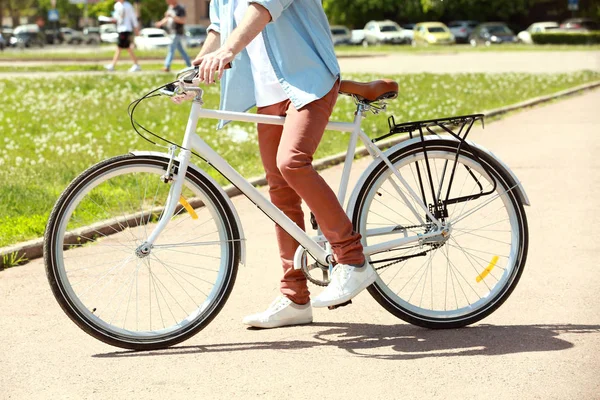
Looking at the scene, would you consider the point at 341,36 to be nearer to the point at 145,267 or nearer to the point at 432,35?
the point at 432,35

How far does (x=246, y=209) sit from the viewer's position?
8438mm

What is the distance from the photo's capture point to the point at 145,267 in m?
4.96

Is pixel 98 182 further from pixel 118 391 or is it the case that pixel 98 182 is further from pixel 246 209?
pixel 246 209

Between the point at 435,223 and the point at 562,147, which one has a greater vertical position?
the point at 435,223

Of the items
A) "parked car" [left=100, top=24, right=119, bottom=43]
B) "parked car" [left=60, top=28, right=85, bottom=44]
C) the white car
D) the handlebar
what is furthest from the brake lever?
Answer: "parked car" [left=60, top=28, right=85, bottom=44]

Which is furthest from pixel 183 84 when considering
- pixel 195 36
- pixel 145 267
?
pixel 195 36

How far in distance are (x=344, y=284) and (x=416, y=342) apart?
0.41m

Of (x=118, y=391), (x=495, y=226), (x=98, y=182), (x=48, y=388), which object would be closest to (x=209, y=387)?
(x=118, y=391)

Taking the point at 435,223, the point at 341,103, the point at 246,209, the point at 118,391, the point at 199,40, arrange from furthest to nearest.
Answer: the point at 199,40 < the point at 341,103 < the point at 246,209 < the point at 435,223 < the point at 118,391

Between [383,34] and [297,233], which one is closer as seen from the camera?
[297,233]

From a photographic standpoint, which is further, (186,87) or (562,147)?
(562,147)

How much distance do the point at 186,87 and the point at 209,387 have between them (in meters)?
1.20

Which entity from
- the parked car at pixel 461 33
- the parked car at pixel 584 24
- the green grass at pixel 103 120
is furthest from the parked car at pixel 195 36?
the green grass at pixel 103 120

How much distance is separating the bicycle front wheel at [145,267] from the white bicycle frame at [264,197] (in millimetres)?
75
